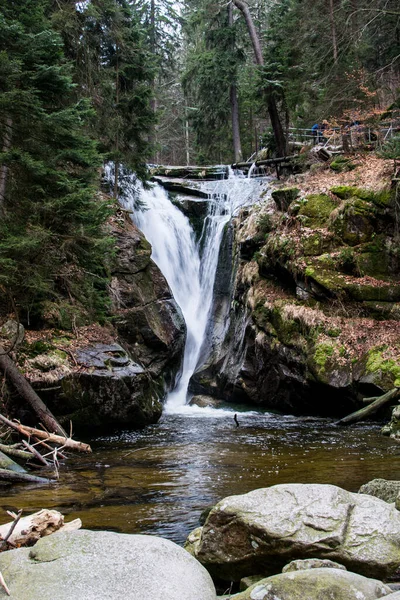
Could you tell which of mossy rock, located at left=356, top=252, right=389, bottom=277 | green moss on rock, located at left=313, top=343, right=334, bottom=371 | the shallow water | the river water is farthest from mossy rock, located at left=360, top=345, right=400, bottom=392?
mossy rock, located at left=356, top=252, right=389, bottom=277

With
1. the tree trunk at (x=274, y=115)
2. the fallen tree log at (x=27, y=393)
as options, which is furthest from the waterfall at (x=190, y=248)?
the fallen tree log at (x=27, y=393)

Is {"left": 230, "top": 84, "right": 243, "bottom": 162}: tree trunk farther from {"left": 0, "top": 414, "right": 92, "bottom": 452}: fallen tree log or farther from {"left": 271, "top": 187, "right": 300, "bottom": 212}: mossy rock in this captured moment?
{"left": 0, "top": 414, "right": 92, "bottom": 452}: fallen tree log

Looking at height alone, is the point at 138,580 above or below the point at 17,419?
above

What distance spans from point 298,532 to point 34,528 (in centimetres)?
198

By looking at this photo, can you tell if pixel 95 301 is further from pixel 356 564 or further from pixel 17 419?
pixel 356 564

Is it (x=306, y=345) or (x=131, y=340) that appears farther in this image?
(x=131, y=340)

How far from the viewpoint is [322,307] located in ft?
39.5

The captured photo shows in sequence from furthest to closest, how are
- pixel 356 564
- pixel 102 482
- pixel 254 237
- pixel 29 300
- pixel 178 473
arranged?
pixel 254 237 → pixel 29 300 → pixel 178 473 → pixel 102 482 → pixel 356 564

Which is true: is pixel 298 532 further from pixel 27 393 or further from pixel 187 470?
pixel 27 393

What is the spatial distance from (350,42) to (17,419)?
47.8 ft

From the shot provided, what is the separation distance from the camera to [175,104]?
1537 inches

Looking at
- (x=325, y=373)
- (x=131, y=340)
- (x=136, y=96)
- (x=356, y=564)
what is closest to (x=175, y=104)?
(x=136, y=96)

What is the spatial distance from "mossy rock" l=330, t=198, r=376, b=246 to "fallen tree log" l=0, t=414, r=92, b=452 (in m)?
8.06

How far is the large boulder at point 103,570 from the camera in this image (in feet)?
8.57
